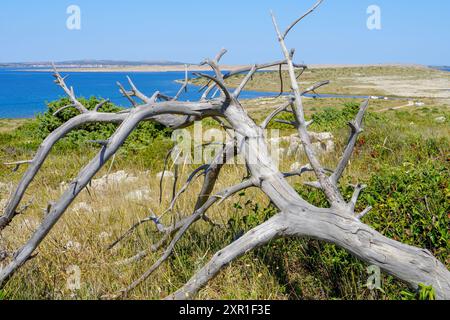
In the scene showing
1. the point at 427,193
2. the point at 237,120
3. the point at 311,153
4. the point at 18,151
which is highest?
the point at 237,120

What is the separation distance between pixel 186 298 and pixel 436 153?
5.21m

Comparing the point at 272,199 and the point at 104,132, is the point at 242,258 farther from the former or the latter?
the point at 104,132

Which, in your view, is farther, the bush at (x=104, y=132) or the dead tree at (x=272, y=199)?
the bush at (x=104, y=132)

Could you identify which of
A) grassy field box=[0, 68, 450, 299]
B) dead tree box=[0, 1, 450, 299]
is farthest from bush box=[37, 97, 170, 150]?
dead tree box=[0, 1, 450, 299]

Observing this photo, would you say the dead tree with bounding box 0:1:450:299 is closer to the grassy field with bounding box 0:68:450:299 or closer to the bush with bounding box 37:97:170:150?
the grassy field with bounding box 0:68:450:299

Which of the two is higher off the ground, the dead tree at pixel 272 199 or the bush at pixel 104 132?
the dead tree at pixel 272 199

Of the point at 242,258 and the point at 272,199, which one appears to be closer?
the point at 272,199

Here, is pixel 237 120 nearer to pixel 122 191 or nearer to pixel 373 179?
pixel 373 179

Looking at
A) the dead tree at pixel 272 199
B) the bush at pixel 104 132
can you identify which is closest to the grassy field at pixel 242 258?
the dead tree at pixel 272 199

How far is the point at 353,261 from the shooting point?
3303mm

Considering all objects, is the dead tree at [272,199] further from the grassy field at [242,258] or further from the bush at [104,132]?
the bush at [104,132]

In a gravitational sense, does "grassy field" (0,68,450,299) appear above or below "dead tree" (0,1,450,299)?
below

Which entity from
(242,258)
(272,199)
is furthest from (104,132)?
(272,199)
